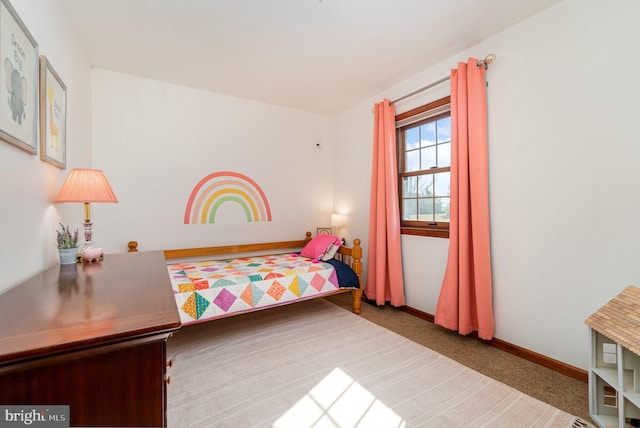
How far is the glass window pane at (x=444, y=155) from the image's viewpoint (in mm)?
2781

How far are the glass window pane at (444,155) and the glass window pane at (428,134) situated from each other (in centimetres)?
12

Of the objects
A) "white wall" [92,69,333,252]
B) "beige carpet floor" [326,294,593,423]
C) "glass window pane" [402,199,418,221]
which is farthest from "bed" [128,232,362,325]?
"glass window pane" [402,199,418,221]

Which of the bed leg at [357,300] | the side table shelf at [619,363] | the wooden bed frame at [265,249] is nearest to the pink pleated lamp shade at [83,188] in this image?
the wooden bed frame at [265,249]

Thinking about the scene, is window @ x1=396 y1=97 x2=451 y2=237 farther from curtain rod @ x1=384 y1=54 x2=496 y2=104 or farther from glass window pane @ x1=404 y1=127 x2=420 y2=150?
curtain rod @ x1=384 y1=54 x2=496 y2=104

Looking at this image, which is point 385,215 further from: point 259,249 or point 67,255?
point 67,255

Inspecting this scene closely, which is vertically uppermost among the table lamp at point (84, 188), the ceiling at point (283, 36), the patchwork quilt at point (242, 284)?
the ceiling at point (283, 36)

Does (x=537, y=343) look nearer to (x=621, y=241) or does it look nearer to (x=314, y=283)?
(x=621, y=241)

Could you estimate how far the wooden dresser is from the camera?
60cm

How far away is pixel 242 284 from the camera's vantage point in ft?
7.91

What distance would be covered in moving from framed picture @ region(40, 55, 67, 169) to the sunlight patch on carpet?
1.92 meters

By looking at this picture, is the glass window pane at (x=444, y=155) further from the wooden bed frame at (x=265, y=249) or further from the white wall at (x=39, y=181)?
the white wall at (x=39, y=181)

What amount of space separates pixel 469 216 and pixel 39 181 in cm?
288

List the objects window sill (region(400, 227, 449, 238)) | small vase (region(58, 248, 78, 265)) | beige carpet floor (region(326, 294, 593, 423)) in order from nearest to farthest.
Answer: small vase (region(58, 248, 78, 265)) < beige carpet floor (region(326, 294, 593, 423)) < window sill (region(400, 227, 449, 238))

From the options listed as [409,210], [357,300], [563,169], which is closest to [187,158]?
[357,300]
